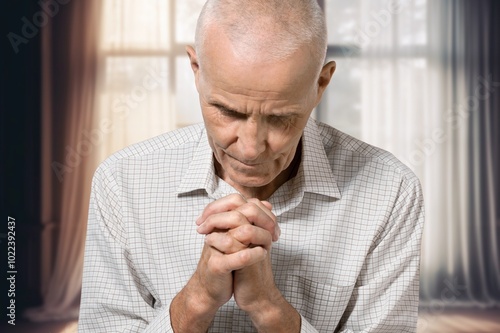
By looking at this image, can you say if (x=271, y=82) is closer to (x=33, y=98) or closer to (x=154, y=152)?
(x=154, y=152)

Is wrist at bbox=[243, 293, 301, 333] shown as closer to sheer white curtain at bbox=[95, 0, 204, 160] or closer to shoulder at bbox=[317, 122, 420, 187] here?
shoulder at bbox=[317, 122, 420, 187]

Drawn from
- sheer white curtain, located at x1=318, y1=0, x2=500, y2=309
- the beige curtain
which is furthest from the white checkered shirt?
sheer white curtain, located at x1=318, y1=0, x2=500, y2=309

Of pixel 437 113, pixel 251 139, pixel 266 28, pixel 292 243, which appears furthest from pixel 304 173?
pixel 437 113

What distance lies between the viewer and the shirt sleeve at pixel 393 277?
142cm

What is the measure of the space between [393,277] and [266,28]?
554 millimetres

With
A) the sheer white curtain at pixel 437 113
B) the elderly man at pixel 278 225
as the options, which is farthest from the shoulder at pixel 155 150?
the sheer white curtain at pixel 437 113

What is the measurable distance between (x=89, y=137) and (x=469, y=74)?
261 cm

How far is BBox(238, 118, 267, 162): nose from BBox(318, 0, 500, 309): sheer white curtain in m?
3.89

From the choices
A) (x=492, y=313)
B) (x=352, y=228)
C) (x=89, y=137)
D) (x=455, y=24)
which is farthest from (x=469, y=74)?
(x=352, y=228)

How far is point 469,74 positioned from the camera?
514cm

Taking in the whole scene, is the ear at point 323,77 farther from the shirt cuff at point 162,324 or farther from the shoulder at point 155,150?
the shirt cuff at point 162,324

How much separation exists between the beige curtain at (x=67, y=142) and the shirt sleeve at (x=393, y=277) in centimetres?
354

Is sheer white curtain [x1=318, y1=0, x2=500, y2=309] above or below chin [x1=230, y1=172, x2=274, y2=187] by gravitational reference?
above

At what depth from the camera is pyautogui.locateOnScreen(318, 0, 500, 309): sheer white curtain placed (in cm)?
511
